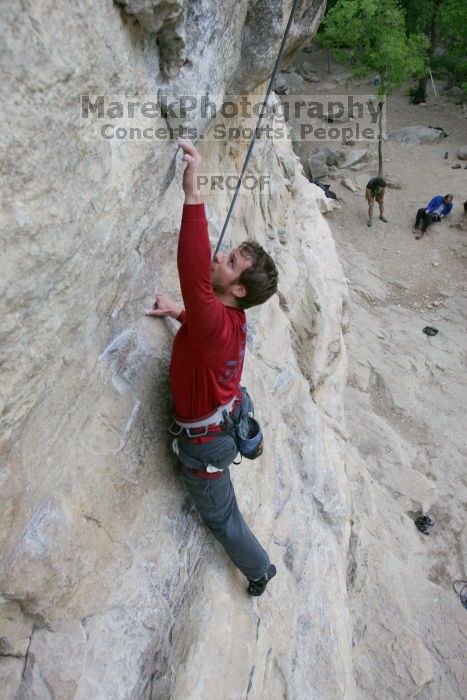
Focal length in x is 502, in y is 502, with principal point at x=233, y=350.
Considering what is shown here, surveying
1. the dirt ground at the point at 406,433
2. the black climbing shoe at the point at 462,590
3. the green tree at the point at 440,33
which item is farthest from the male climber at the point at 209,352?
the green tree at the point at 440,33

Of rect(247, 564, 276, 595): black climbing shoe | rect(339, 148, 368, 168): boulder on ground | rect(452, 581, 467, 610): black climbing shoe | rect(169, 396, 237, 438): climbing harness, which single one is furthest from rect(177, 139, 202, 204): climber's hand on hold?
rect(339, 148, 368, 168): boulder on ground

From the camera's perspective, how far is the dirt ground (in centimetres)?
A: 505

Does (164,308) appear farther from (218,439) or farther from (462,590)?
(462,590)

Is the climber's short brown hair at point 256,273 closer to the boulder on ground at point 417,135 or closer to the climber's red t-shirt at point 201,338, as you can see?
the climber's red t-shirt at point 201,338

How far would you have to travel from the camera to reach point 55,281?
1772 mm

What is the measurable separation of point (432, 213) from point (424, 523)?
9025mm

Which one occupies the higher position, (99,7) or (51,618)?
(99,7)

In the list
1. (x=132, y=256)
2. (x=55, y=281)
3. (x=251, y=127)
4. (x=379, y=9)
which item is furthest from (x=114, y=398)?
(x=379, y=9)

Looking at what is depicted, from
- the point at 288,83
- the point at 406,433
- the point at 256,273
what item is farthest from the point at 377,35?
the point at 256,273

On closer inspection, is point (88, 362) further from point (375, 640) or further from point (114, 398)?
point (375, 640)

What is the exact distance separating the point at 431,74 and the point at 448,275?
14.3m

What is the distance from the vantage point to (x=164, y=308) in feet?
9.52

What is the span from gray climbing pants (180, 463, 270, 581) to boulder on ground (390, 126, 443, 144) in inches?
694

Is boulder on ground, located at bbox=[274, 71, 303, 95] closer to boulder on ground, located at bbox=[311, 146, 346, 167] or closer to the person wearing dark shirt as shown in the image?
boulder on ground, located at bbox=[311, 146, 346, 167]
